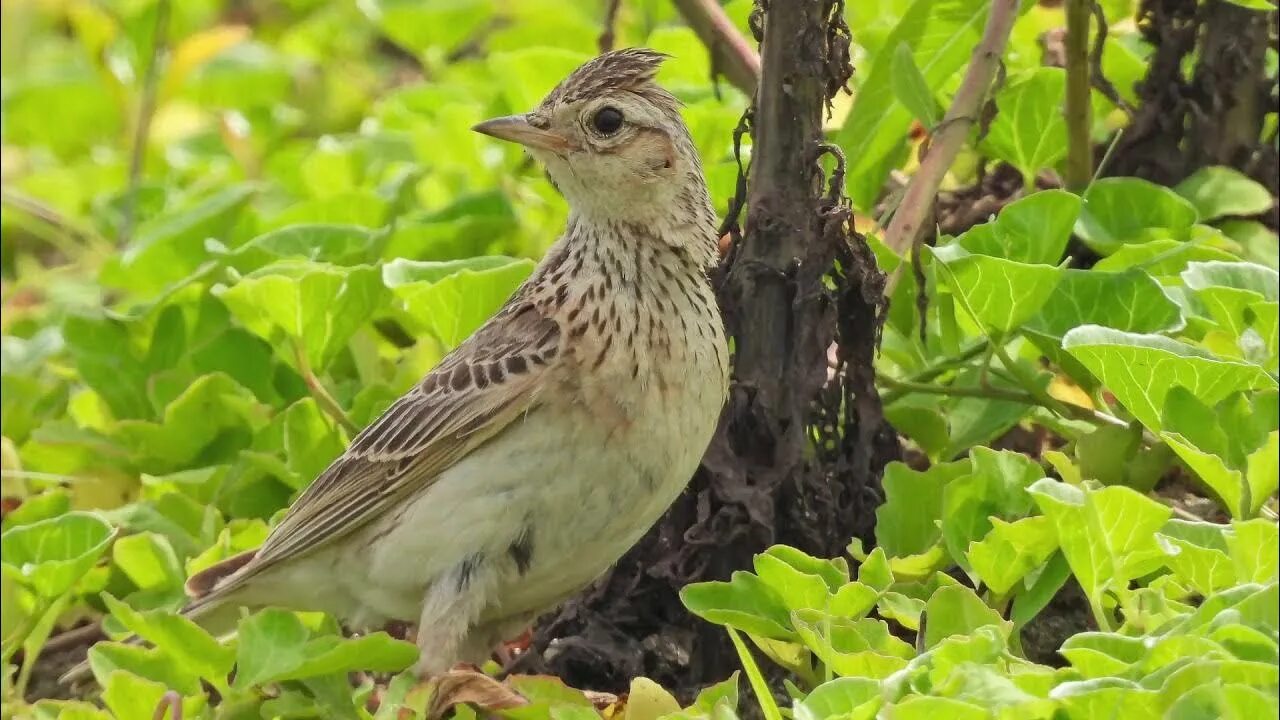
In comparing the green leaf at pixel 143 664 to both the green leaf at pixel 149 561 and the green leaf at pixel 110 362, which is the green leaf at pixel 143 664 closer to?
the green leaf at pixel 149 561

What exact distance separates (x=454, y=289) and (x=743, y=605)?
1.49 meters

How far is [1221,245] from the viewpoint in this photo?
5141 mm

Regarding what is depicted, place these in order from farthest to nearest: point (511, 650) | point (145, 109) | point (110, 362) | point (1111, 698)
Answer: point (145, 109)
point (110, 362)
point (511, 650)
point (1111, 698)

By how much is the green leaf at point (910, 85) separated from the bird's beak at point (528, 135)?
833 mm

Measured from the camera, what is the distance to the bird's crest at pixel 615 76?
14.6 feet

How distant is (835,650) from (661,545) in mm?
987

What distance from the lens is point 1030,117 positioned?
Result: 5.18 m

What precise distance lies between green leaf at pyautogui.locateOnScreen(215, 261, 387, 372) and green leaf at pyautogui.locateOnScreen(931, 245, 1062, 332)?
1599 mm

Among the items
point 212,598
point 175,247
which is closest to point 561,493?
point 212,598

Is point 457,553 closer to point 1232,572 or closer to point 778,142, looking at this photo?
point 778,142

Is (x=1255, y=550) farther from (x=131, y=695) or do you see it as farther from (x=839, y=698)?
(x=131, y=695)

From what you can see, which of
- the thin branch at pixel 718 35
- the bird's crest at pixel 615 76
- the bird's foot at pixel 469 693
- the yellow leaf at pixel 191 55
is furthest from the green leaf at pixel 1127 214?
the yellow leaf at pixel 191 55

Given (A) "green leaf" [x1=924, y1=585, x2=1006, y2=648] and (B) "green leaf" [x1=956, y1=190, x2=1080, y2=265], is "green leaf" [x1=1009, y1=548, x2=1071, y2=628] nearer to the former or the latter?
(A) "green leaf" [x1=924, y1=585, x2=1006, y2=648]

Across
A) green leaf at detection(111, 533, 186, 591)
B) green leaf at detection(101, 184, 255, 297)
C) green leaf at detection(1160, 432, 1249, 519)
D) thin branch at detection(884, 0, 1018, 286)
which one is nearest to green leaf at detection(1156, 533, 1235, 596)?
green leaf at detection(1160, 432, 1249, 519)
